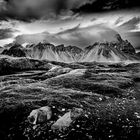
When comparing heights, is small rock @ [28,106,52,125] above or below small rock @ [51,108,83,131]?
above

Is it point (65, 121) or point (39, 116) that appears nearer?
point (65, 121)

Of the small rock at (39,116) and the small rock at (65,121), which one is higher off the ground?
the small rock at (39,116)

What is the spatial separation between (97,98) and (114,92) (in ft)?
19.3

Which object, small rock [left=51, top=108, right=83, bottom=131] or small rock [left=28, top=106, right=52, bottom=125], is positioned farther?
small rock [left=28, top=106, right=52, bottom=125]

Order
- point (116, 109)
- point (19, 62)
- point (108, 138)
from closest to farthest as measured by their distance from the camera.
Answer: point (108, 138)
point (116, 109)
point (19, 62)

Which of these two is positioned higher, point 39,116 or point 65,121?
point 39,116

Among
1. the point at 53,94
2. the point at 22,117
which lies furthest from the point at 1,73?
the point at 22,117

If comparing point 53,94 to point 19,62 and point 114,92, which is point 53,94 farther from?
point 19,62

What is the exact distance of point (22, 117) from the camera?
45.8 ft

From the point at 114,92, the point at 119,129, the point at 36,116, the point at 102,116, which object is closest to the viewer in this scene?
the point at 119,129

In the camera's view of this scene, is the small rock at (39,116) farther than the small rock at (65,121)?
Yes

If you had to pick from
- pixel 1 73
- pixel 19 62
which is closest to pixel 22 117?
pixel 1 73

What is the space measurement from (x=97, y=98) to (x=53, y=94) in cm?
538

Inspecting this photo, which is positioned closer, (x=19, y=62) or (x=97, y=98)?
(x=97, y=98)
